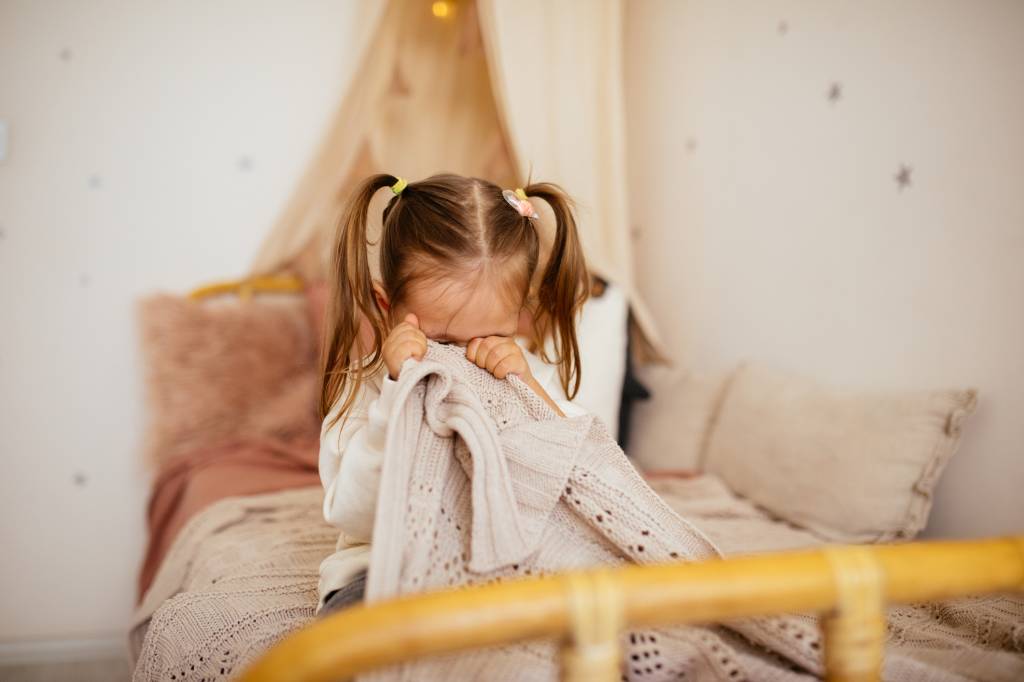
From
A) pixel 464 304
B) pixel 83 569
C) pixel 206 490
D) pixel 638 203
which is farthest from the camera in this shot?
pixel 638 203

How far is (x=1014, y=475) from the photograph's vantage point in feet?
4.06

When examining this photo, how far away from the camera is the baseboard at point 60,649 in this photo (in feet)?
7.09

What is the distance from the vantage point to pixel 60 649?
2199mm

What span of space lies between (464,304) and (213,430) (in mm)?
1351

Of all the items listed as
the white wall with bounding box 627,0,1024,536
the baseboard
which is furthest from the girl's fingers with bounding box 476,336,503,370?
the baseboard

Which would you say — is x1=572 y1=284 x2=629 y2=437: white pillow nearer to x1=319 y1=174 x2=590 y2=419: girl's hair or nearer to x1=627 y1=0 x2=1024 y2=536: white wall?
x1=627 y1=0 x2=1024 y2=536: white wall

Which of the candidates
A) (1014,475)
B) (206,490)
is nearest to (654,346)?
Result: (1014,475)

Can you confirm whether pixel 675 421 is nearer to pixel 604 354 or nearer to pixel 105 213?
pixel 604 354

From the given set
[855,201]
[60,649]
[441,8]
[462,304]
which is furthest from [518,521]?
[60,649]

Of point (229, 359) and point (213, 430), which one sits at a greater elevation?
point (229, 359)

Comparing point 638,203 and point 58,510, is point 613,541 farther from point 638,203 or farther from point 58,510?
point 58,510

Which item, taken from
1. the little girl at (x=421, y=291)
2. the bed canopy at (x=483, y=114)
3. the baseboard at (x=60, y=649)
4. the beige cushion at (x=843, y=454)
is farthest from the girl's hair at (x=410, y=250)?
the baseboard at (x=60, y=649)

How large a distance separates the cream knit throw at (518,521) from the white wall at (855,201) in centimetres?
74

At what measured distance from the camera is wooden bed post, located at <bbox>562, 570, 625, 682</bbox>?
536mm
